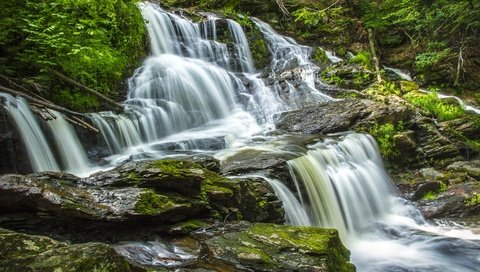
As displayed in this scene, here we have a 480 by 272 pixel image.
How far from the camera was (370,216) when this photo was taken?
8109 millimetres

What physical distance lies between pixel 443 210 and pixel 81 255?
288 inches

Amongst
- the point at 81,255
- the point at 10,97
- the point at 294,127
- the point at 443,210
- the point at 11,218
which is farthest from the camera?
the point at 294,127

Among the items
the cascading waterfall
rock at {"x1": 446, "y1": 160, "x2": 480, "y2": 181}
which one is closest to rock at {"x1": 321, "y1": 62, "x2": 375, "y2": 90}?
the cascading waterfall

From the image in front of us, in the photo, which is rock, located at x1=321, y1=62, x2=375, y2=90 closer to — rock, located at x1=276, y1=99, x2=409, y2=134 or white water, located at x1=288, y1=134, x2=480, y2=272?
rock, located at x1=276, y1=99, x2=409, y2=134

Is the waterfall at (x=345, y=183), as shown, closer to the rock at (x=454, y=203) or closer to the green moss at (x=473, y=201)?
the rock at (x=454, y=203)

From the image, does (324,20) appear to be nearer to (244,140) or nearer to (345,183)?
(244,140)

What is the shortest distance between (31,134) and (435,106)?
10.8m

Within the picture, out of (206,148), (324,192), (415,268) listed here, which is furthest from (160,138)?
(415,268)

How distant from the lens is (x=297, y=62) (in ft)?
49.2

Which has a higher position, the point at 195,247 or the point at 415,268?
the point at 195,247

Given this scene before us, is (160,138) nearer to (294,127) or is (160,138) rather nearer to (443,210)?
(294,127)

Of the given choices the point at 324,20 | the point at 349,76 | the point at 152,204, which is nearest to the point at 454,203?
the point at 152,204

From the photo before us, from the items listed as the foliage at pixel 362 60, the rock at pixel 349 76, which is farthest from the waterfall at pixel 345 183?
the foliage at pixel 362 60

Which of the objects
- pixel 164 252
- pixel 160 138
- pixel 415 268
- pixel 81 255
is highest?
pixel 160 138
